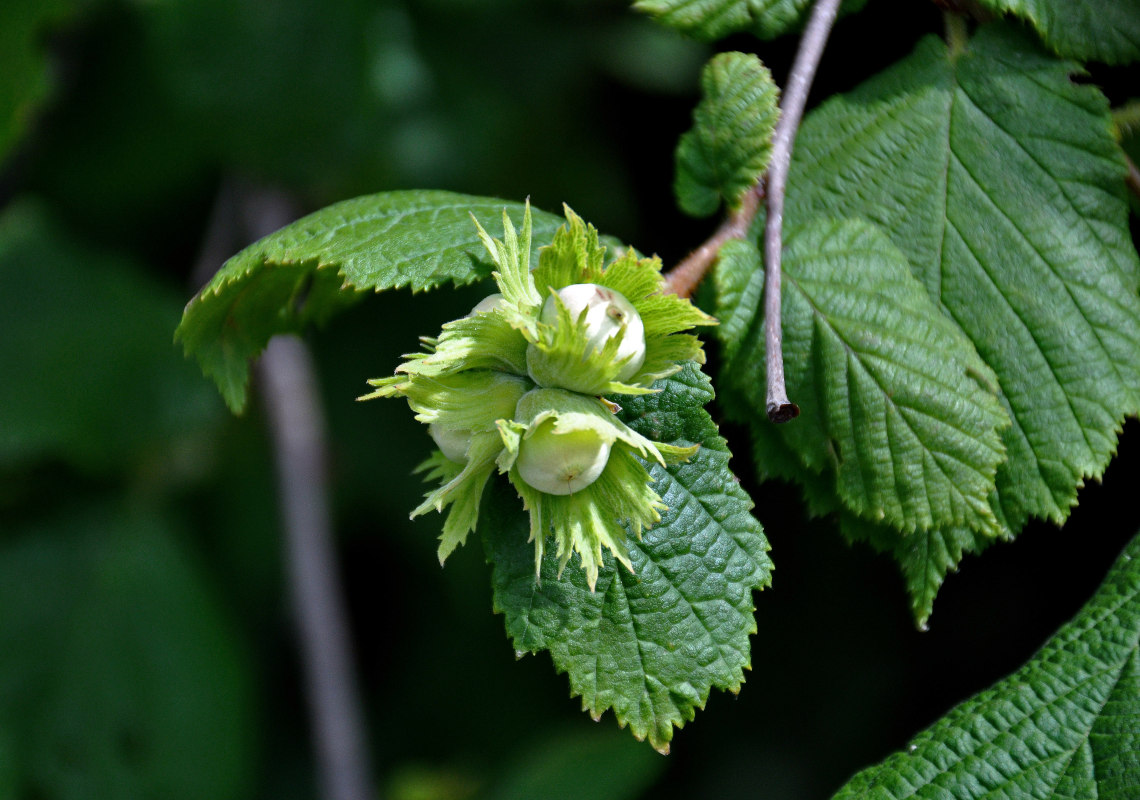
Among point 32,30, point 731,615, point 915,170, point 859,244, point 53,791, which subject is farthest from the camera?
point 53,791

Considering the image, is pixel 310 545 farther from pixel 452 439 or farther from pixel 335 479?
pixel 452 439

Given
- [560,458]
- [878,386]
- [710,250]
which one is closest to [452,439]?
[560,458]

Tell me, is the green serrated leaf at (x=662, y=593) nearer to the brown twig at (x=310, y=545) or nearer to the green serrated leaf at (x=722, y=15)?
the green serrated leaf at (x=722, y=15)

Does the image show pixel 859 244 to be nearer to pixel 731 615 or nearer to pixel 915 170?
pixel 915 170

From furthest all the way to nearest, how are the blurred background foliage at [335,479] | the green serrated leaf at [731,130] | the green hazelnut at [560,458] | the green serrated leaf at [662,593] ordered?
the blurred background foliage at [335,479] → the green serrated leaf at [731,130] → the green serrated leaf at [662,593] → the green hazelnut at [560,458]

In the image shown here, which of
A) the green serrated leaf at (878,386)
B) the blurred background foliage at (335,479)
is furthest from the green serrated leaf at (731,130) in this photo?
the blurred background foliage at (335,479)

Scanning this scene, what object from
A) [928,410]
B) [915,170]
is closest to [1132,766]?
[928,410]

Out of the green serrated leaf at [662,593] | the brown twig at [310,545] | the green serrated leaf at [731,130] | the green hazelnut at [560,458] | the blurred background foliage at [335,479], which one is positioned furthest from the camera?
the brown twig at [310,545]

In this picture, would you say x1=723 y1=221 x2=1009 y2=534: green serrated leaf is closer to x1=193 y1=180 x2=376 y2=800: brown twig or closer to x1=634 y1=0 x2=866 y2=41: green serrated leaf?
x1=634 y1=0 x2=866 y2=41: green serrated leaf
